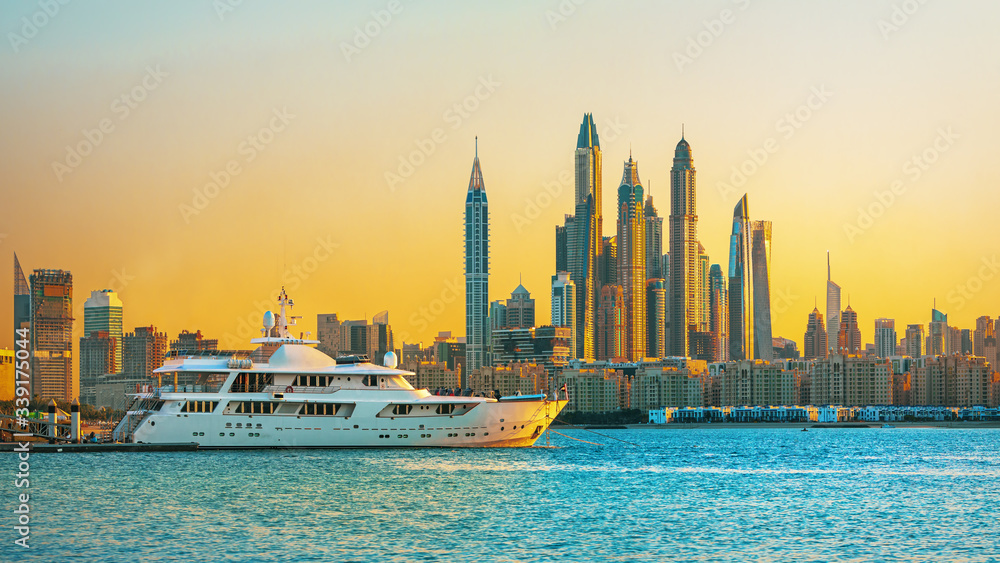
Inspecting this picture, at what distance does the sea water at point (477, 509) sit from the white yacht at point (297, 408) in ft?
3.13

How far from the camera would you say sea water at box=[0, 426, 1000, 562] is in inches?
1231

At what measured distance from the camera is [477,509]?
128ft

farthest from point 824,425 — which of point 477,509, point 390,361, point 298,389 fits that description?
point 477,509

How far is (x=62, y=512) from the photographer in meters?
37.3

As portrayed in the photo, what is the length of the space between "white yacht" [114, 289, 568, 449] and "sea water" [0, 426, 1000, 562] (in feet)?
3.13

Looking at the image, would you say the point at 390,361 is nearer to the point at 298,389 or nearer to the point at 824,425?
the point at 298,389

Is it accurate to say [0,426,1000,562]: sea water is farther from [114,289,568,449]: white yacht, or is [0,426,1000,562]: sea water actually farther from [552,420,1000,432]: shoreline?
[552,420,1000,432]: shoreline

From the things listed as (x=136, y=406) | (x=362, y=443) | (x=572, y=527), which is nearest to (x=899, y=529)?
(x=572, y=527)

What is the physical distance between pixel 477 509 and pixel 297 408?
21.2 m

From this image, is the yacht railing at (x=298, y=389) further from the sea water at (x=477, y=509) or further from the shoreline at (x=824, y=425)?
the shoreline at (x=824, y=425)

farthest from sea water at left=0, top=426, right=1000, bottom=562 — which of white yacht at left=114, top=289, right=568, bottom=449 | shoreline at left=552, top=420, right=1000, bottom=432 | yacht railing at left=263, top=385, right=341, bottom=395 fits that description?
shoreline at left=552, top=420, right=1000, bottom=432

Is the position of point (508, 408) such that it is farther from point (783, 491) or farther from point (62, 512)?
point (62, 512)

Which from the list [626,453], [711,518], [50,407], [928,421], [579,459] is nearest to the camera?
[711,518]

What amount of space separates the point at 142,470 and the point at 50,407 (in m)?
10.8
